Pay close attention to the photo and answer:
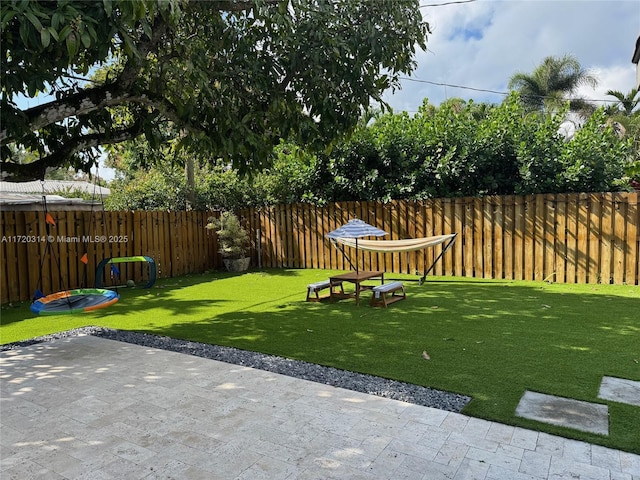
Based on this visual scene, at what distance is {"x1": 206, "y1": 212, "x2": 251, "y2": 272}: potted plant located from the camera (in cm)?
1125

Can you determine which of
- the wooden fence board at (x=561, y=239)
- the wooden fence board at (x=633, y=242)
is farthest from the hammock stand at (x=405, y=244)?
the wooden fence board at (x=633, y=242)

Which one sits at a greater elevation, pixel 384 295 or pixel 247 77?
pixel 247 77

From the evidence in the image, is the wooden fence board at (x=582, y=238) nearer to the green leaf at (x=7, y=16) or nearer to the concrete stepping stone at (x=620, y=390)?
the concrete stepping stone at (x=620, y=390)

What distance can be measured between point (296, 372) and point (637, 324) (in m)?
4.18

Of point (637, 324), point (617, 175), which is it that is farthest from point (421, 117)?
point (637, 324)

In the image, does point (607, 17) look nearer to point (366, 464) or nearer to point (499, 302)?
point (499, 302)

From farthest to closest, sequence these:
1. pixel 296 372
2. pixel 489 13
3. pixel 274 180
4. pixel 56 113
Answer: pixel 274 180 < pixel 489 13 < pixel 56 113 < pixel 296 372

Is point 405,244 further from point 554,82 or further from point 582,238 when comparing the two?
point 554,82

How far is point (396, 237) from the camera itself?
1002cm

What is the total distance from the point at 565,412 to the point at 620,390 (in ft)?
2.29

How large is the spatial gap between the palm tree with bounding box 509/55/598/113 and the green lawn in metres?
20.1

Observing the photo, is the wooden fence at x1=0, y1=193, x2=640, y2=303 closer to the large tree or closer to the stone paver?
the large tree

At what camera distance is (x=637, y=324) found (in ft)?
16.9

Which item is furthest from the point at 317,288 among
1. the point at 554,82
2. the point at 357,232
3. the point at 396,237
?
the point at 554,82
